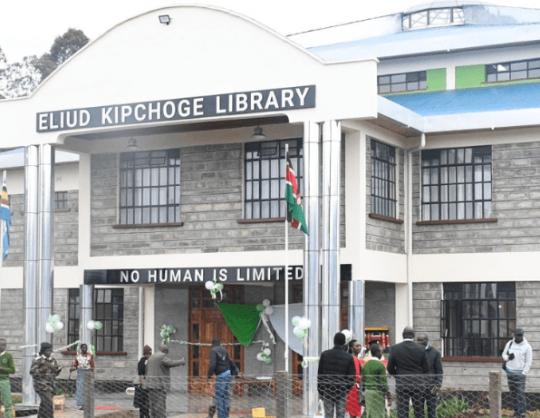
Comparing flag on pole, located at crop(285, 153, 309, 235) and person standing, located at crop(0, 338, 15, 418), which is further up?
flag on pole, located at crop(285, 153, 309, 235)

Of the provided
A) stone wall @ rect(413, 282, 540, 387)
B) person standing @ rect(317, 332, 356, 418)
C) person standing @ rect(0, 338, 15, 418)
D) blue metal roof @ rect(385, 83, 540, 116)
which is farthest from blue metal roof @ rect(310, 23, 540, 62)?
person standing @ rect(317, 332, 356, 418)

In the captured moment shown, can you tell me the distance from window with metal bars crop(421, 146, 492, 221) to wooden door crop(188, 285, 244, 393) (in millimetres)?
4965

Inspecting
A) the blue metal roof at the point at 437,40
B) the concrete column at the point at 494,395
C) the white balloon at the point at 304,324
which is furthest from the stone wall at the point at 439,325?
the concrete column at the point at 494,395

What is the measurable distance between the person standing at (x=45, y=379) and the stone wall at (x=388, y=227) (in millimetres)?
7270

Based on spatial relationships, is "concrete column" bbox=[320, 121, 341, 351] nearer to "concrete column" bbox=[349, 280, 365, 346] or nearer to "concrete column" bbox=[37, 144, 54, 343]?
"concrete column" bbox=[349, 280, 365, 346]

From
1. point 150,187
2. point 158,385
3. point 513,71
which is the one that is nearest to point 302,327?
point 158,385

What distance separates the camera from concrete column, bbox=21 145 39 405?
2569cm

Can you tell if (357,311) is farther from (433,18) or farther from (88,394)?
(433,18)

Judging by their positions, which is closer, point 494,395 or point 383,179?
point 494,395

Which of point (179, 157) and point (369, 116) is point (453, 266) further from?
point (179, 157)

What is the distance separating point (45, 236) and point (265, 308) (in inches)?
203

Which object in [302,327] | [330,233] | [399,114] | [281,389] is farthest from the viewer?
[399,114]

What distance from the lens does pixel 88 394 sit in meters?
17.0

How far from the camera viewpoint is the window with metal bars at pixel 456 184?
2562 centimetres
